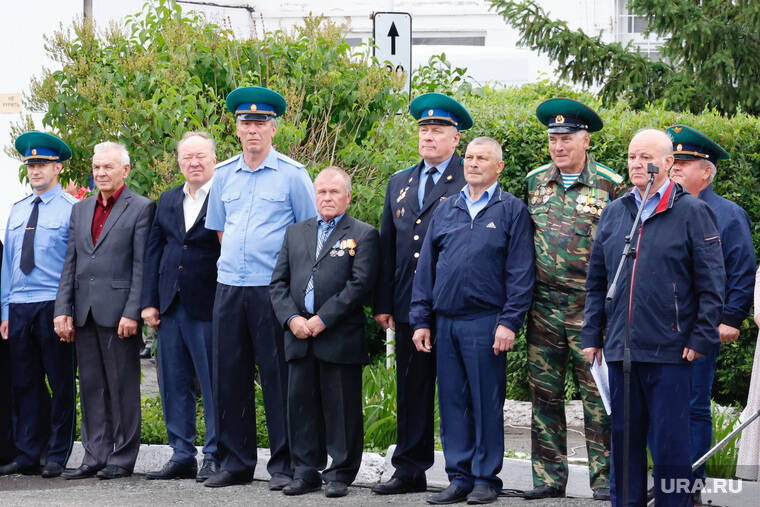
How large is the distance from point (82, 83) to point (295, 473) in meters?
4.25

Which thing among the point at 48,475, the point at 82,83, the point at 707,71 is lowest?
the point at 48,475

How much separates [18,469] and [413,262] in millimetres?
3385

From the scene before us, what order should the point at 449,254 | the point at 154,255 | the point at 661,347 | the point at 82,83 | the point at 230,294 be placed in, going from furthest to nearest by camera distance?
the point at 82,83 < the point at 154,255 < the point at 230,294 < the point at 449,254 < the point at 661,347

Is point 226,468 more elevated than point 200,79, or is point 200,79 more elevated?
point 200,79

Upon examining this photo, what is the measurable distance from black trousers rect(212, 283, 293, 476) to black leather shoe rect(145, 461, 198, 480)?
15.3 inches

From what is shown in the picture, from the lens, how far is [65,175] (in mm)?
10000

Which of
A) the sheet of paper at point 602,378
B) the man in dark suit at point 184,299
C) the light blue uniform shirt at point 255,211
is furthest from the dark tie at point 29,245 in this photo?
the sheet of paper at point 602,378

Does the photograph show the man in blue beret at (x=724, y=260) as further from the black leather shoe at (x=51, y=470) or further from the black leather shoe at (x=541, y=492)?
the black leather shoe at (x=51, y=470)

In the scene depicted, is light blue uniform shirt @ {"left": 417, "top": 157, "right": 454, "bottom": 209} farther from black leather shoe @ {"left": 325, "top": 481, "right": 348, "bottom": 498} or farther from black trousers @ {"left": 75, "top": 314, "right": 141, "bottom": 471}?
black trousers @ {"left": 75, "top": 314, "right": 141, "bottom": 471}

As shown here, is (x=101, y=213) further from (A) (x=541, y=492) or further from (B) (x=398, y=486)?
(A) (x=541, y=492)

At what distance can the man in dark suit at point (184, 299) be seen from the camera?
771 cm

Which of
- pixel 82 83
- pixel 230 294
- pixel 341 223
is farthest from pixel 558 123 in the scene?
pixel 82 83

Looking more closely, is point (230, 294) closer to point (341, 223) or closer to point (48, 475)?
point (341, 223)

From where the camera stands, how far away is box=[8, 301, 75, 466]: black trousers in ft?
26.7
